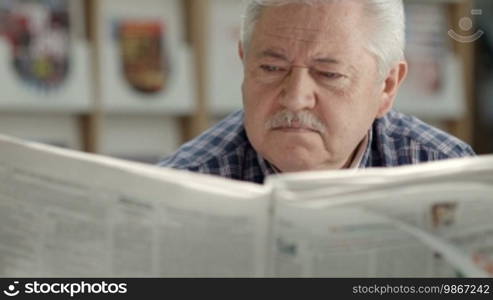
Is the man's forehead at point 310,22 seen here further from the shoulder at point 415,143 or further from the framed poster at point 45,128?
the framed poster at point 45,128

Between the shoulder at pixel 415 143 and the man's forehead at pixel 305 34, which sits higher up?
the man's forehead at pixel 305 34

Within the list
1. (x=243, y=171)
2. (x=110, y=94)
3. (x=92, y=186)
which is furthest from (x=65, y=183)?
(x=110, y=94)

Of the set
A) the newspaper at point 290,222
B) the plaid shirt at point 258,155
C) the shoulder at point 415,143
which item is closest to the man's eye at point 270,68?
the plaid shirt at point 258,155

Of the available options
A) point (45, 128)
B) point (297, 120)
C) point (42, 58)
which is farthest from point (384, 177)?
point (45, 128)

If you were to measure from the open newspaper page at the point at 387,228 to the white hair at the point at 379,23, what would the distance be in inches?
23.0

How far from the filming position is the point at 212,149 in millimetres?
1557

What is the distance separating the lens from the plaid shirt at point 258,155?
1543 mm

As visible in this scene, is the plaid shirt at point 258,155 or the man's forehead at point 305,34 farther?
the plaid shirt at point 258,155

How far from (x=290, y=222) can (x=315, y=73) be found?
0.56 metres

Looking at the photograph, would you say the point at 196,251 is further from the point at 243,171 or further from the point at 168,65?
the point at 168,65

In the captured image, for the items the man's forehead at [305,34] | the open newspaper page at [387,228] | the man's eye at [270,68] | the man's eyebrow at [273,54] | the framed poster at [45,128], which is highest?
the framed poster at [45,128]

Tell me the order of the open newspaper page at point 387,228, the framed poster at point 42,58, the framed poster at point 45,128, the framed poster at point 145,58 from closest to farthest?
the open newspaper page at point 387,228 → the framed poster at point 42,58 → the framed poster at point 45,128 → the framed poster at point 145,58

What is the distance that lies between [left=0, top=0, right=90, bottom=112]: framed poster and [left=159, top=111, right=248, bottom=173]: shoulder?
7.45 ft

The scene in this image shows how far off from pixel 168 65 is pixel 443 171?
130 inches
